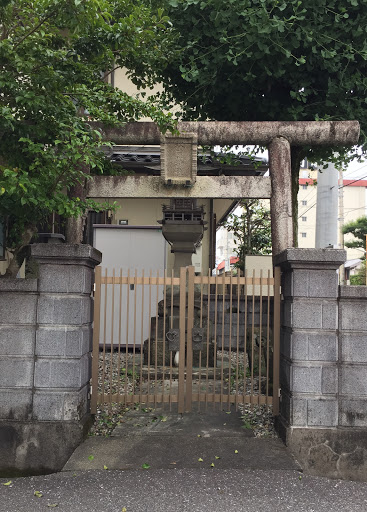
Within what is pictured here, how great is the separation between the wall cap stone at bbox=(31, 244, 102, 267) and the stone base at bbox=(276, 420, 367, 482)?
11.2 ft

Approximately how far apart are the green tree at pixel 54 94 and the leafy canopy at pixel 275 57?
120cm

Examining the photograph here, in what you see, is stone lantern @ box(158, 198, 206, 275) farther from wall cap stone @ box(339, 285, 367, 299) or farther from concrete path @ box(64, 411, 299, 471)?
wall cap stone @ box(339, 285, 367, 299)

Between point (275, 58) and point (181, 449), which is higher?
point (275, 58)

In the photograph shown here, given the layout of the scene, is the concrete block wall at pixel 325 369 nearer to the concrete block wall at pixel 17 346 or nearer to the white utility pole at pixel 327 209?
the concrete block wall at pixel 17 346

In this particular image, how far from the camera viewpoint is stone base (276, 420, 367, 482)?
5504mm

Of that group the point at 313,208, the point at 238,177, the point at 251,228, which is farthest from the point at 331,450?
the point at 313,208

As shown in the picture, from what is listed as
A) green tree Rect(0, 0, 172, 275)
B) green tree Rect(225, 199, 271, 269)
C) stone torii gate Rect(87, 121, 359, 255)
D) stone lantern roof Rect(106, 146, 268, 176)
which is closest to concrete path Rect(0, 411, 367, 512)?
stone torii gate Rect(87, 121, 359, 255)

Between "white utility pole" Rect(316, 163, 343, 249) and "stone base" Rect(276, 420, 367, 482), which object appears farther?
"white utility pole" Rect(316, 163, 343, 249)

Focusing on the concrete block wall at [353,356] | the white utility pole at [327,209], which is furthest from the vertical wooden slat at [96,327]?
the white utility pole at [327,209]

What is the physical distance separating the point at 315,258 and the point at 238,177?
67.4 inches

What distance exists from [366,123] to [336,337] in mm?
4219

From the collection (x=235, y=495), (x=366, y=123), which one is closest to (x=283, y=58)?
(x=366, y=123)

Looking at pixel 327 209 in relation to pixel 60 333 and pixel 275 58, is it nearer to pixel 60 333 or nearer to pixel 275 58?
pixel 275 58

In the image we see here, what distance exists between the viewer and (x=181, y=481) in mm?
4863
